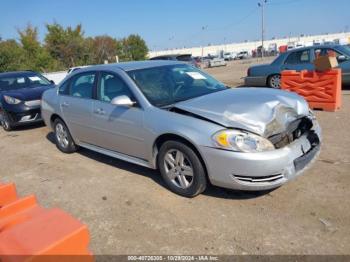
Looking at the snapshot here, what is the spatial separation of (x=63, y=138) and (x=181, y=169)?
122 inches

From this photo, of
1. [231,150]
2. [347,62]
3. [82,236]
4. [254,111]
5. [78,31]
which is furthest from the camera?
[78,31]

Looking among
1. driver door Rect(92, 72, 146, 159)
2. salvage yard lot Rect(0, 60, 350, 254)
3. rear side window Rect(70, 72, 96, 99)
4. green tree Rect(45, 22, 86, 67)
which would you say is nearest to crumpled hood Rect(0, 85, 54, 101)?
rear side window Rect(70, 72, 96, 99)

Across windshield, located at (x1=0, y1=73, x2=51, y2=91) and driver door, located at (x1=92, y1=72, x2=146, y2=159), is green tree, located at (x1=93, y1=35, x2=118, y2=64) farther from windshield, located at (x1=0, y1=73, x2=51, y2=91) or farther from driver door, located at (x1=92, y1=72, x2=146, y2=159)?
driver door, located at (x1=92, y1=72, x2=146, y2=159)

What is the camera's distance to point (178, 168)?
395cm

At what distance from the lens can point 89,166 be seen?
538 centimetres

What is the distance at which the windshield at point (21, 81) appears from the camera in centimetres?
944

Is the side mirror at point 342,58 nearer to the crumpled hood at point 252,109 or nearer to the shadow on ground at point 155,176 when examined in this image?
the crumpled hood at point 252,109

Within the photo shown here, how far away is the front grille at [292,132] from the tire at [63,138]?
3722 mm

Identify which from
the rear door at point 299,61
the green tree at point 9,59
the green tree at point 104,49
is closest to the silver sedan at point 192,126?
the rear door at point 299,61

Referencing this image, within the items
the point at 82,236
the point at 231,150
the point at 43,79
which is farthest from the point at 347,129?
the point at 43,79

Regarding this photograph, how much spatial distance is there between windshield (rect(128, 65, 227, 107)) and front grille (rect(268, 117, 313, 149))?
4.19 ft

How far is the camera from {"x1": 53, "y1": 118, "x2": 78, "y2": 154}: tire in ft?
19.6

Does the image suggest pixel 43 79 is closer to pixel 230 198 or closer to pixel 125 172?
pixel 125 172

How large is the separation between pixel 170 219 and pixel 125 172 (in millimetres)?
1608
